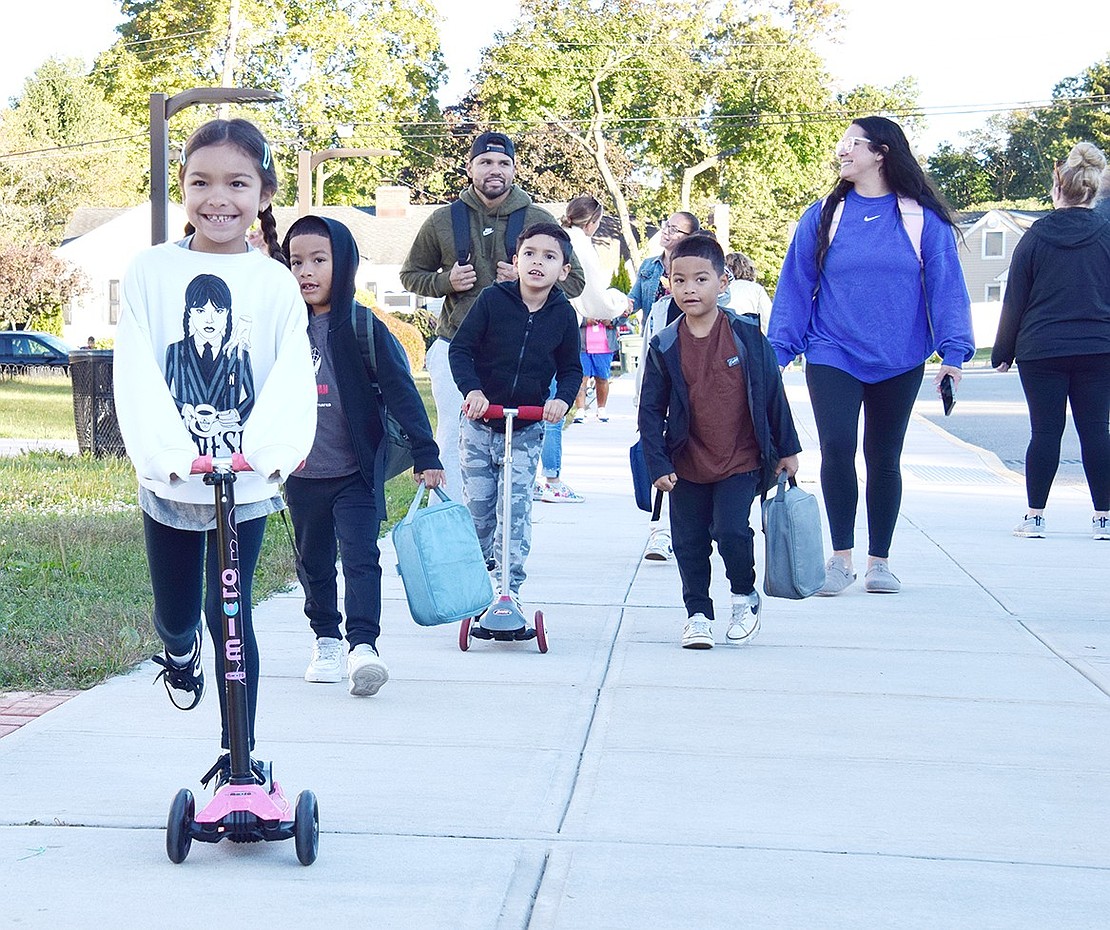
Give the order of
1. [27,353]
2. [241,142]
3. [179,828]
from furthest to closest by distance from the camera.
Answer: [27,353] < [241,142] < [179,828]

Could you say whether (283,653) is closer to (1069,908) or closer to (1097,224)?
(1069,908)

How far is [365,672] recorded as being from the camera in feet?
16.6

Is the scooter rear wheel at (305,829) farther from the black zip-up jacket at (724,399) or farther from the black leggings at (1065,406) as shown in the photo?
the black leggings at (1065,406)

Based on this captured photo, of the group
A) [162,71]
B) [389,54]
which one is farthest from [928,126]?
[162,71]

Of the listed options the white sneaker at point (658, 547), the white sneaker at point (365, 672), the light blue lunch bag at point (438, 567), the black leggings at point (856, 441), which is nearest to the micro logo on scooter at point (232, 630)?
the white sneaker at point (365, 672)

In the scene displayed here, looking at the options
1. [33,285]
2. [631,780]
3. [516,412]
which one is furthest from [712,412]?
[33,285]

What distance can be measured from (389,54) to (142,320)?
52979 millimetres

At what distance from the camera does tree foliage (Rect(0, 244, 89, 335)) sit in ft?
158

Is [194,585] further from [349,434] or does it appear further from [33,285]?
[33,285]

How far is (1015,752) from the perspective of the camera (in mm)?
4586

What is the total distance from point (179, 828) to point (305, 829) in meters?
0.27

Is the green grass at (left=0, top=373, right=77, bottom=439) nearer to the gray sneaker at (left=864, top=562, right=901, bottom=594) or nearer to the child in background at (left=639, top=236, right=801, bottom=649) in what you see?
the gray sneaker at (left=864, top=562, right=901, bottom=594)

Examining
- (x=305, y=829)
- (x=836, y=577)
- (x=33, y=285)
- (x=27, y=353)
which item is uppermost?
(x=305, y=829)

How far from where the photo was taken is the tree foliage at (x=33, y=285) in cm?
4812
